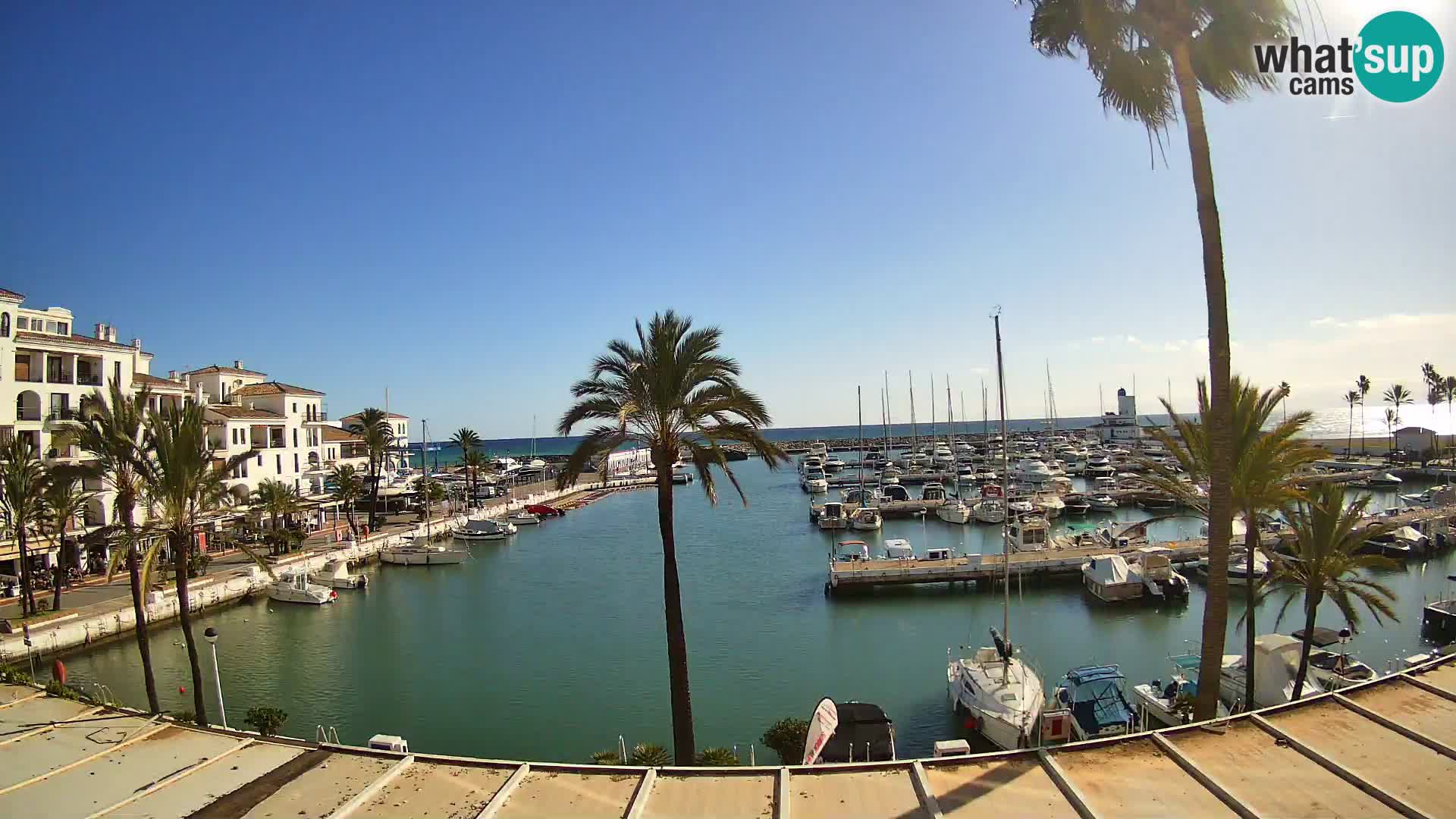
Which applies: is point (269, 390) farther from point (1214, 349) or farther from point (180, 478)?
point (1214, 349)

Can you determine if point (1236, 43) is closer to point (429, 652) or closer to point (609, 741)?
point (609, 741)

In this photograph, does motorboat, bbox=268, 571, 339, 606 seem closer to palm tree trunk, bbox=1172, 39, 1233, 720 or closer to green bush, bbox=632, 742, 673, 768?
green bush, bbox=632, 742, 673, 768

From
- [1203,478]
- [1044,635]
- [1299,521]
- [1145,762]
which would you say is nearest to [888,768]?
[1145,762]

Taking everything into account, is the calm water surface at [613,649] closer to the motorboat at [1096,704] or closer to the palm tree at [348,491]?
the motorboat at [1096,704]

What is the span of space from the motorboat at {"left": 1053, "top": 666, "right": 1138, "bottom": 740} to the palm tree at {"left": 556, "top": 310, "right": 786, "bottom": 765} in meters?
10.9

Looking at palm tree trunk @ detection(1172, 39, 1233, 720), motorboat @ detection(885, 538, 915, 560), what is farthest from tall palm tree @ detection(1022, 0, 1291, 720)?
motorboat @ detection(885, 538, 915, 560)

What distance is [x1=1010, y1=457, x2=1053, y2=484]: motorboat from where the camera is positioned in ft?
266

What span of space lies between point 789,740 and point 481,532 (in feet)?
162

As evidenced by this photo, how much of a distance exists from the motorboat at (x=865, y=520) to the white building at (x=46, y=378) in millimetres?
48794

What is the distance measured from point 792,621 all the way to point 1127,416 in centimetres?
14444

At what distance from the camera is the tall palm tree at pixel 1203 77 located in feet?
35.4

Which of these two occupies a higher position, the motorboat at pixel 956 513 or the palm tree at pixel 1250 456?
the palm tree at pixel 1250 456

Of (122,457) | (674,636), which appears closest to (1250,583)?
(674,636)

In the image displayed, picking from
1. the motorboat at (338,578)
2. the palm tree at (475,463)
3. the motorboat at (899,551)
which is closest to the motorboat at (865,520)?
the motorboat at (899,551)
